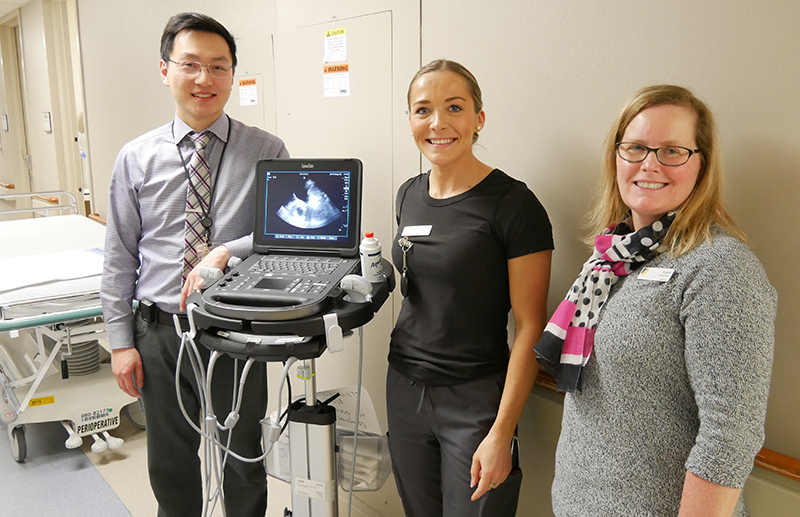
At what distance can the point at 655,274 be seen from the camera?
0.97 metres

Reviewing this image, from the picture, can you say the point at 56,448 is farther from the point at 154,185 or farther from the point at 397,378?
the point at 397,378

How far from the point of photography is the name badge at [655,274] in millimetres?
947

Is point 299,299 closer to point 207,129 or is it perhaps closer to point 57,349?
point 207,129

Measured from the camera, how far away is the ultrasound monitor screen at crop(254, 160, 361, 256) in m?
1.46

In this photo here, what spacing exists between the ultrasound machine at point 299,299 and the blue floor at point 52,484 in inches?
46.0

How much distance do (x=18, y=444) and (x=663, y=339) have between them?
2758 mm

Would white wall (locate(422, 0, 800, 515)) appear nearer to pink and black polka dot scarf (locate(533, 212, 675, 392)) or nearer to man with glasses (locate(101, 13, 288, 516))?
pink and black polka dot scarf (locate(533, 212, 675, 392))

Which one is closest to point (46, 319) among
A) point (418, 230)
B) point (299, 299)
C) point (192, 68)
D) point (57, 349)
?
point (57, 349)

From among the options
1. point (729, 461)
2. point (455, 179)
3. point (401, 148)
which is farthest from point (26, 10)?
point (729, 461)

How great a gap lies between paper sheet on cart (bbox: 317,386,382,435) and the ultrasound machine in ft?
0.51

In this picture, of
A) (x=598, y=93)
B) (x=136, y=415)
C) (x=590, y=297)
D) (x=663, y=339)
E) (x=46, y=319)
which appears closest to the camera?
(x=663, y=339)

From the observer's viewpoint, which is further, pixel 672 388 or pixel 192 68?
pixel 192 68

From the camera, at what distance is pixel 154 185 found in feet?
5.44

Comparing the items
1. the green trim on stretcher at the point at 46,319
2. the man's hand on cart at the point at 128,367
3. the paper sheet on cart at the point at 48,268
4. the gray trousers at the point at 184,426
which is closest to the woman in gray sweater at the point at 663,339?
the gray trousers at the point at 184,426
